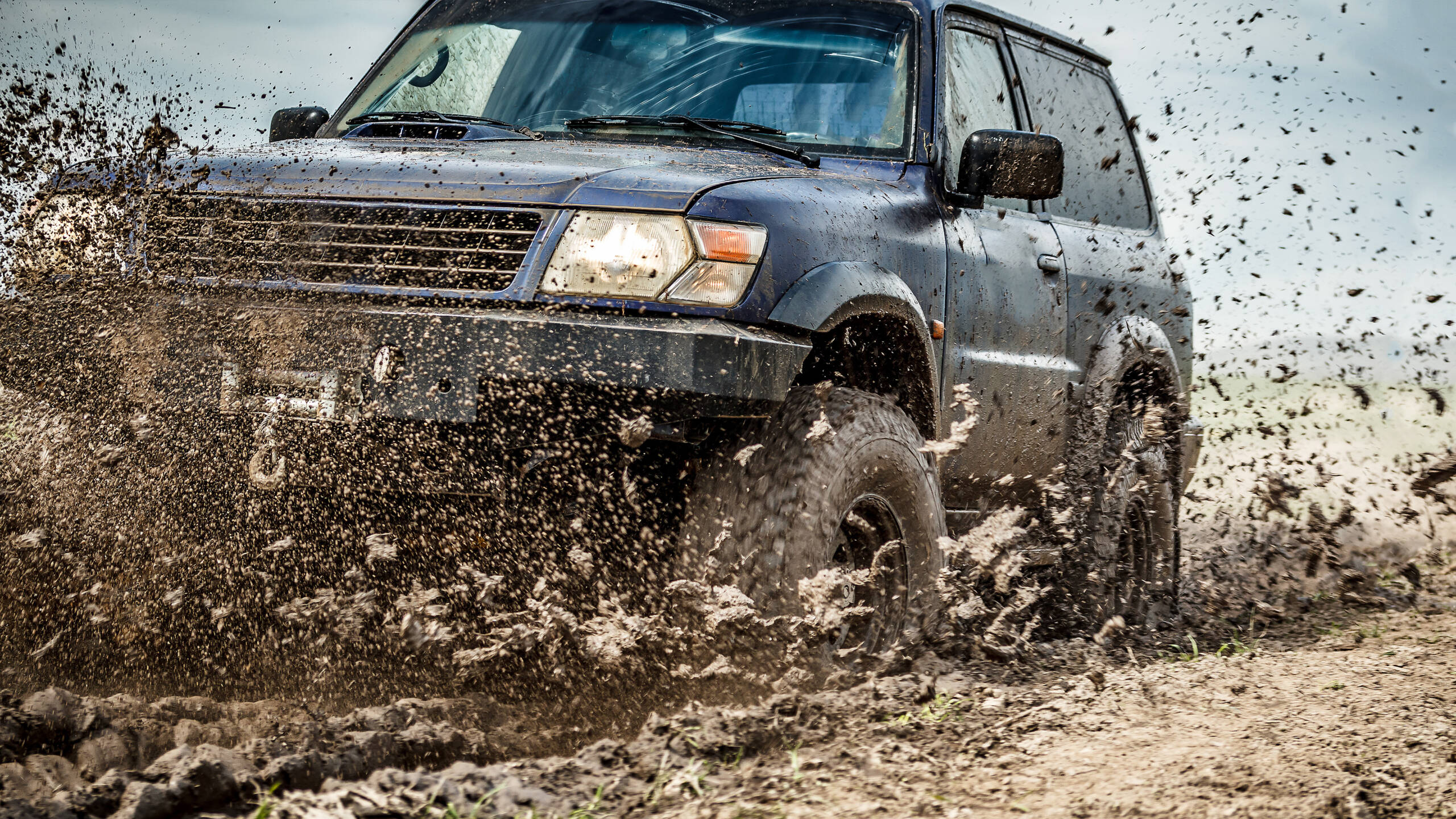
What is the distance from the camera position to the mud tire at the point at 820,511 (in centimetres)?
330

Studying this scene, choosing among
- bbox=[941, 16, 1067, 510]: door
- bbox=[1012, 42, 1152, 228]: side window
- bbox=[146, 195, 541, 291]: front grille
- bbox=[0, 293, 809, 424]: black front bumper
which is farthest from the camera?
bbox=[1012, 42, 1152, 228]: side window

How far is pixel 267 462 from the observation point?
10.4ft

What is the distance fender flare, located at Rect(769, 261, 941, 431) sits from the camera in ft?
10.8

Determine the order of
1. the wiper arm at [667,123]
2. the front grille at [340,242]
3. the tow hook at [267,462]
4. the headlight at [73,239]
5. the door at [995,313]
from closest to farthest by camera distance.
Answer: the tow hook at [267,462] < the front grille at [340,242] < the headlight at [73,239] < the wiper arm at [667,123] < the door at [995,313]

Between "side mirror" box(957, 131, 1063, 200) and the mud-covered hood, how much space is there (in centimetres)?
59

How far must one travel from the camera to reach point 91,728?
289cm

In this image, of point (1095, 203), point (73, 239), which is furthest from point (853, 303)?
point (1095, 203)

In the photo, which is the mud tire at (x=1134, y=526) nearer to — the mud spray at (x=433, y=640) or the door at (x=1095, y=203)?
the door at (x=1095, y=203)

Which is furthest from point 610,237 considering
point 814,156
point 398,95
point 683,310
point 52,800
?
point 398,95

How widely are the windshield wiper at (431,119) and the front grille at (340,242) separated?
0.81 meters

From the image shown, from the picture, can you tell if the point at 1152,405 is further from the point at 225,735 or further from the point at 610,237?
the point at 225,735

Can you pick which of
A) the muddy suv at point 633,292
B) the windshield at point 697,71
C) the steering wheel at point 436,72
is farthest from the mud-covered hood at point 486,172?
the steering wheel at point 436,72

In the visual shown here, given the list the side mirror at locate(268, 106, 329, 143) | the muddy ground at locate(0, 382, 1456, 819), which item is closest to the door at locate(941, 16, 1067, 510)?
the muddy ground at locate(0, 382, 1456, 819)

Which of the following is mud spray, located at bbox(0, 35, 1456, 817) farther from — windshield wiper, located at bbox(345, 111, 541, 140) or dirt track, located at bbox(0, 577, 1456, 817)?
windshield wiper, located at bbox(345, 111, 541, 140)
